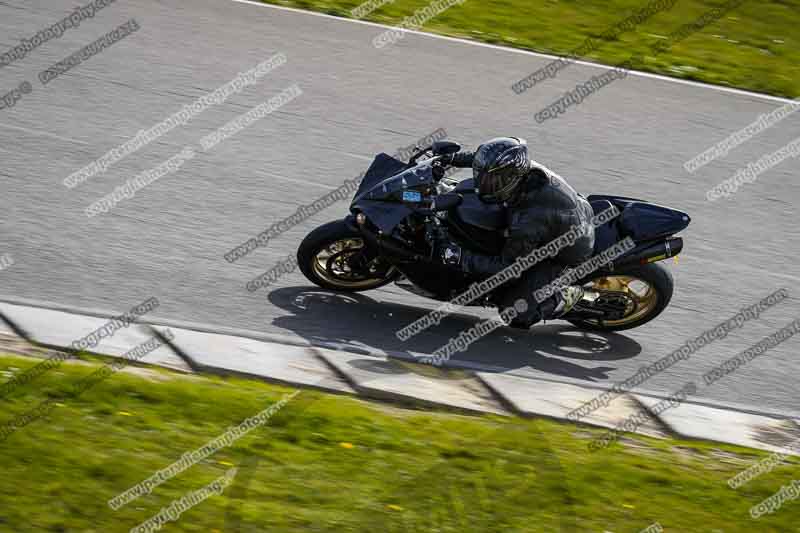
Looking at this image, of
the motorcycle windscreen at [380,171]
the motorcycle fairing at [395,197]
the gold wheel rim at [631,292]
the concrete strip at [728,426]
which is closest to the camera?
the concrete strip at [728,426]

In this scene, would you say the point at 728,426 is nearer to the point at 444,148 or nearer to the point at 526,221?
the point at 526,221

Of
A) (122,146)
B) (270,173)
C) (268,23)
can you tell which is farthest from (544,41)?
(122,146)

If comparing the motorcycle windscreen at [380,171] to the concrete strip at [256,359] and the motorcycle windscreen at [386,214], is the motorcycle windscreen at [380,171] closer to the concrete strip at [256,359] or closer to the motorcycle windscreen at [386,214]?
the motorcycle windscreen at [386,214]

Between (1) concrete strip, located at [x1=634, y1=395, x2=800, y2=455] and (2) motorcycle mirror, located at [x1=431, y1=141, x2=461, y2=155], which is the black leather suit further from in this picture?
(1) concrete strip, located at [x1=634, y1=395, x2=800, y2=455]

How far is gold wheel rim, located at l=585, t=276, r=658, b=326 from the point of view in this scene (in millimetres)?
8750

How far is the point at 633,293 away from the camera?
8828 millimetres

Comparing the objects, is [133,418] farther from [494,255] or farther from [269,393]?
[494,255]

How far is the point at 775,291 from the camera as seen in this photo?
9906 millimetres

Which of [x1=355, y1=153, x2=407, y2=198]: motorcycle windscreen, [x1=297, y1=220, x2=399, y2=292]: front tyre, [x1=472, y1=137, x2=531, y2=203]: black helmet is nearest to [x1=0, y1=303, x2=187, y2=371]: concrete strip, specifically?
[x1=297, y1=220, x2=399, y2=292]: front tyre

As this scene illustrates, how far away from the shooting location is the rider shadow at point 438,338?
838 cm

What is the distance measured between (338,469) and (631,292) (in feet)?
11.2

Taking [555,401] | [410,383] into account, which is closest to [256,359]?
[410,383]

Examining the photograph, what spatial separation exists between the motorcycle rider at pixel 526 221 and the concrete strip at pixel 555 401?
1.66 feet

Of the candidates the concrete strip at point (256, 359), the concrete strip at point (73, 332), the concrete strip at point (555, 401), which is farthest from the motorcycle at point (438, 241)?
the concrete strip at point (73, 332)
